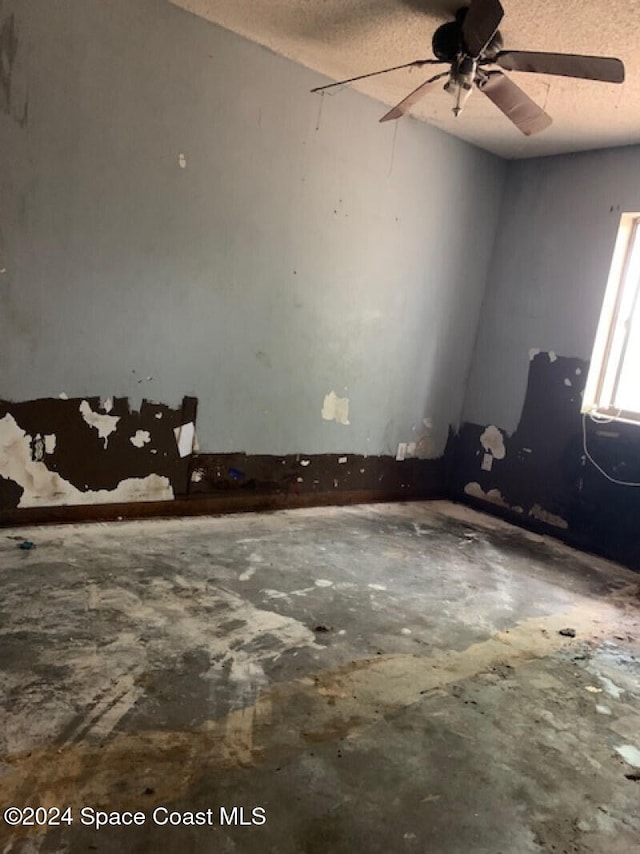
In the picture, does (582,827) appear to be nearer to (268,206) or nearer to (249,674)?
(249,674)

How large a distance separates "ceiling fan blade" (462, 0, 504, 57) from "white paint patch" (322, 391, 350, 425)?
7.66 ft

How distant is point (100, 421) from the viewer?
3412mm

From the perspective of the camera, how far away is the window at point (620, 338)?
446 cm

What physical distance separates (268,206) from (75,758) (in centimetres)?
318

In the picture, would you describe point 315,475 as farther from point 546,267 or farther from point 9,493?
point 546,267

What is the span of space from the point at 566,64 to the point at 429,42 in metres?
0.94

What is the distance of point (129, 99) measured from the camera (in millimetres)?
3225

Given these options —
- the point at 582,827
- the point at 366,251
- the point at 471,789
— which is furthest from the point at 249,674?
the point at 366,251

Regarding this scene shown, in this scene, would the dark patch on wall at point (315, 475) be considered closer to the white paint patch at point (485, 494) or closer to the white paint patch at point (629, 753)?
the white paint patch at point (485, 494)

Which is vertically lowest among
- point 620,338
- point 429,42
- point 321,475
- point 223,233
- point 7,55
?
point 321,475

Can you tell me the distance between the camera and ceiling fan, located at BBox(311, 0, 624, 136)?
2.56 metres

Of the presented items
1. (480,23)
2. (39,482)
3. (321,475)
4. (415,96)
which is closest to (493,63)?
(480,23)

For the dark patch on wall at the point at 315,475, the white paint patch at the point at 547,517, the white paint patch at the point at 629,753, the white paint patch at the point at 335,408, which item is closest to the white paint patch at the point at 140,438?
the dark patch on wall at the point at 315,475

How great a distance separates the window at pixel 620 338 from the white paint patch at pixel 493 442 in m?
0.76
